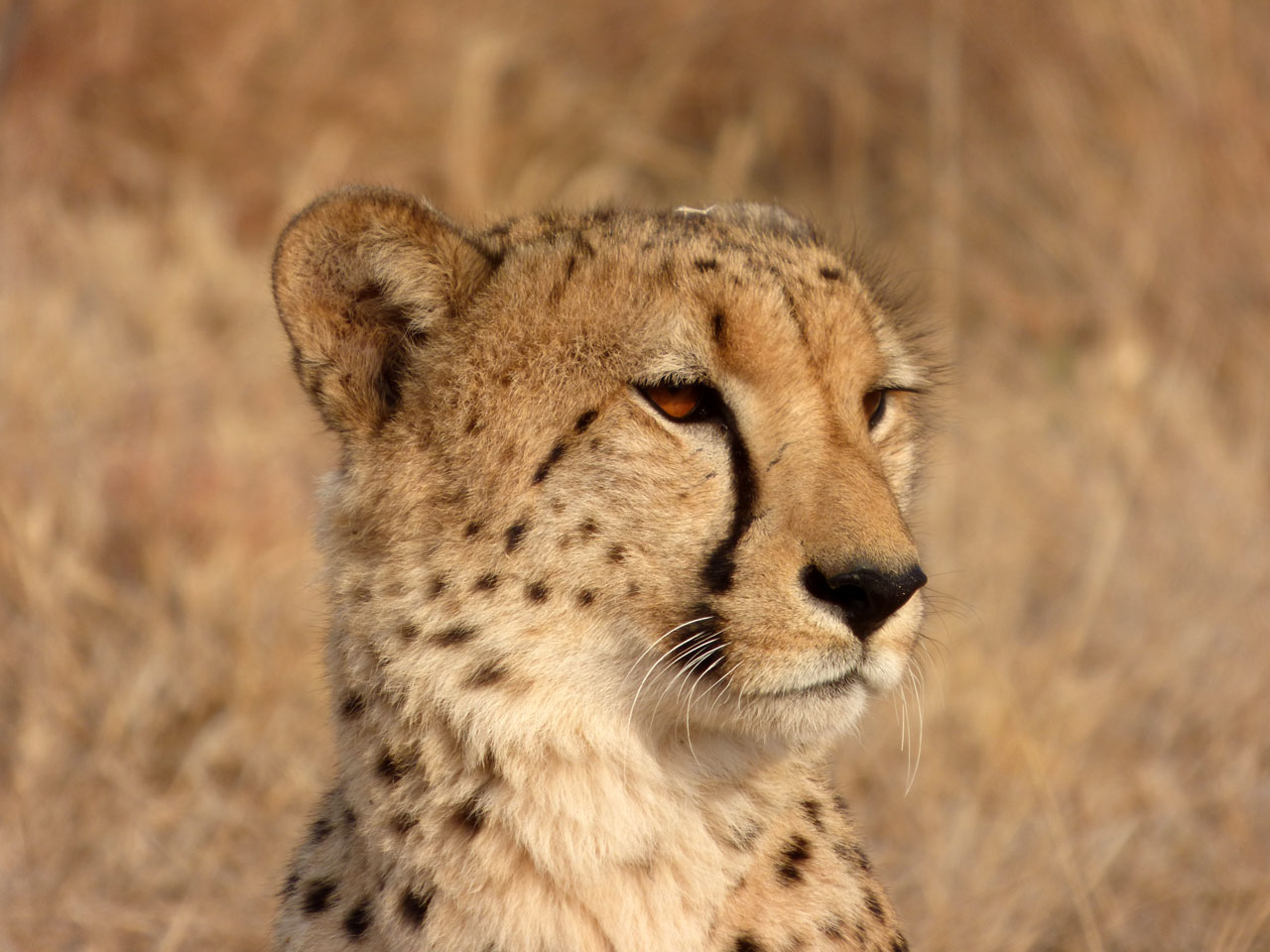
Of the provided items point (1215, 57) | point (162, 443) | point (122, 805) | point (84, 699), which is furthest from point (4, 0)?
point (1215, 57)

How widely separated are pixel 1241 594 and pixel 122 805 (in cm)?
282

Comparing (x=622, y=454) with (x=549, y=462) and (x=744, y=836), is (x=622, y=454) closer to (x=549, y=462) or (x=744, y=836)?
(x=549, y=462)

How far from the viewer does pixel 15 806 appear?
10.3 ft

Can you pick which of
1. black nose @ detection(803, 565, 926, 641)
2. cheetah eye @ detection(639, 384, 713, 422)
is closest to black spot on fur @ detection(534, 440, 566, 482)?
cheetah eye @ detection(639, 384, 713, 422)

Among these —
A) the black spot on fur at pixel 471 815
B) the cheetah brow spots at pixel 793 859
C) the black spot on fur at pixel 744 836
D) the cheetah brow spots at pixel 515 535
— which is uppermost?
the cheetah brow spots at pixel 515 535

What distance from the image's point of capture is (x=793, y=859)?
2010mm

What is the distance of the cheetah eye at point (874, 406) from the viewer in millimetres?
2102

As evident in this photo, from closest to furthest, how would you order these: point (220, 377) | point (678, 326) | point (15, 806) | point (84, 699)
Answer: point (678, 326) < point (15, 806) < point (84, 699) < point (220, 377)

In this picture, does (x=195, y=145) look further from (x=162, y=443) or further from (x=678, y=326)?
(x=678, y=326)

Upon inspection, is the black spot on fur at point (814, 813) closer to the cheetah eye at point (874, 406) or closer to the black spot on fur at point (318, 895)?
the cheetah eye at point (874, 406)

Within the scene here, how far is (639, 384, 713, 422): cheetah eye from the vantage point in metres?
1.93

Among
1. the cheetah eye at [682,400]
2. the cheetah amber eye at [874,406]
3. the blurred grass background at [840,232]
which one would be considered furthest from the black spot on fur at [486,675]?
the blurred grass background at [840,232]

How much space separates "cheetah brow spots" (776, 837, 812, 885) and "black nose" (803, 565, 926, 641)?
390 millimetres

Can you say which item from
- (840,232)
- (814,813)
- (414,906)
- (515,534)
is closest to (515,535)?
(515,534)
